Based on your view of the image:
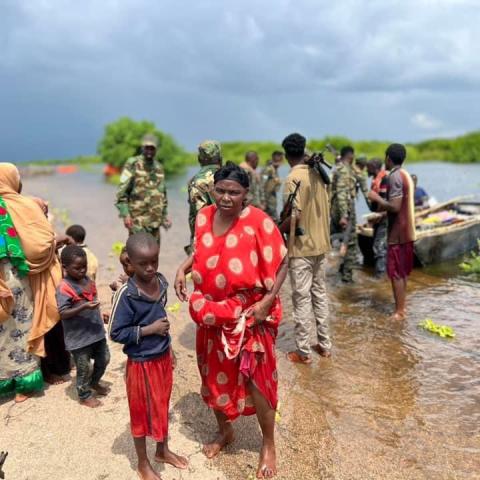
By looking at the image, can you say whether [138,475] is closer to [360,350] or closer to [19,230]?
[19,230]

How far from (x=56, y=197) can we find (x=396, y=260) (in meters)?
21.3

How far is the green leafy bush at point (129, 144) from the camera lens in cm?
3891

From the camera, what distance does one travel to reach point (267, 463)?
119 inches

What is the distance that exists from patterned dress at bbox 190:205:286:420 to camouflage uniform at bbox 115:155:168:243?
3.15 m

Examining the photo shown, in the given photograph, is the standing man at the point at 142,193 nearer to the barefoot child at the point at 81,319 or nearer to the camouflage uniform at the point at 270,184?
the barefoot child at the point at 81,319

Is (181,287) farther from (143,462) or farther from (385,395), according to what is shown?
(385,395)

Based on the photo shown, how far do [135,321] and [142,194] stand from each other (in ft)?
11.4

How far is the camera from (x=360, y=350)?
202 inches

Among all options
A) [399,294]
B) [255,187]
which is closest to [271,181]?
[255,187]

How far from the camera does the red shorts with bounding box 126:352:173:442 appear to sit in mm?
2809

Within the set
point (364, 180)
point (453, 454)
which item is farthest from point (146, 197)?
point (364, 180)

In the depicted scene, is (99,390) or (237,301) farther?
(99,390)

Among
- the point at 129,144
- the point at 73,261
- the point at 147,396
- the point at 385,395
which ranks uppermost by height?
the point at 129,144

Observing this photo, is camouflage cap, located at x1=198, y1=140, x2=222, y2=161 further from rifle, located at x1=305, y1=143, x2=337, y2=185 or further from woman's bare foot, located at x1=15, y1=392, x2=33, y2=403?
woman's bare foot, located at x1=15, y1=392, x2=33, y2=403
